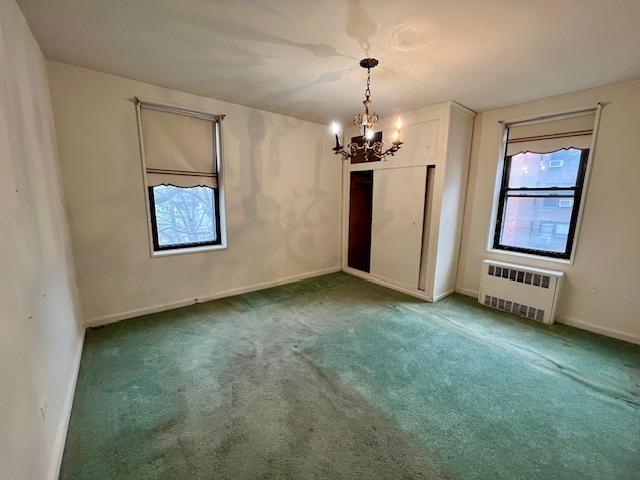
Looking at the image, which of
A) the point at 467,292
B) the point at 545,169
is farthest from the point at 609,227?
the point at 467,292

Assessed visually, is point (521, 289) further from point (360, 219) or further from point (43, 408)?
point (43, 408)

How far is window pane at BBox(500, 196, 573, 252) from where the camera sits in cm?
317

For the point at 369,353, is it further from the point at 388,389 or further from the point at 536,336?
the point at 536,336

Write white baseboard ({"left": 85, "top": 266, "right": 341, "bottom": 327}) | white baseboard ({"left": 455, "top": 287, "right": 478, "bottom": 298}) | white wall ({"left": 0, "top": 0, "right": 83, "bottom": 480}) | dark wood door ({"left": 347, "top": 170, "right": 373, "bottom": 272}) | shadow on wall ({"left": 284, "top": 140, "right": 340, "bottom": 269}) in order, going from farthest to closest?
dark wood door ({"left": 347, "top": 170, "right": 373, "bottom": 272})
shadow on wall ({"left": 284, "top": 140, "right": 340, "bottom": 269})
white baseboard ({"left": 455, "top": 287, "right": 478, "bottom": 298})
white baseboard ({"left": 85, "top": 266, "right": 341, "bottom": 327})
white wall ({"left": 0, "top": 0, "right": 83, "bottom": 480})

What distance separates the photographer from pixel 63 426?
1.63m

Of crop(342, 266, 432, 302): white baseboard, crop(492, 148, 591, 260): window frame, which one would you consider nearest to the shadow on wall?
crop(342, 266, 432, 302): white baseboard

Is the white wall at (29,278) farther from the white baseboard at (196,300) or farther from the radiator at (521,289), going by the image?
the radiator at (521,289)

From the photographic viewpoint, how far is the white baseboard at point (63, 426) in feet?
4.58

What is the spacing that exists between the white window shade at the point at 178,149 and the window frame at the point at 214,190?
4 cm

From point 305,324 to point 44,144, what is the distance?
277 cm

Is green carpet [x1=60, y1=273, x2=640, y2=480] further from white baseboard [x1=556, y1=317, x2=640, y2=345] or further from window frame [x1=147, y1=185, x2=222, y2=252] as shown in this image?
window frame [x1=147, y1=185, x2=222, y2=252]

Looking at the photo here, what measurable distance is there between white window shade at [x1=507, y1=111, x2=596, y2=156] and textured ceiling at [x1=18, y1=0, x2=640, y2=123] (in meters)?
0.35

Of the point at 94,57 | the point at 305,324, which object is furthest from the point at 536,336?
the point at 94,57

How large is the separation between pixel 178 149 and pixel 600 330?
16.9 feet
